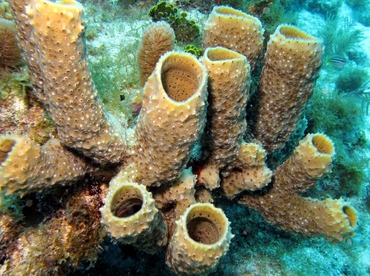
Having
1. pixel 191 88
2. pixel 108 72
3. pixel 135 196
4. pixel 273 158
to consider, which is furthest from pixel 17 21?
pixel 273 158

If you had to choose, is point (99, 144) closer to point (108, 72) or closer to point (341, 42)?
point (108, 72)

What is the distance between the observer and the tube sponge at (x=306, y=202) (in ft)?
8.43

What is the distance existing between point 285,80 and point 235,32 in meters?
0.66

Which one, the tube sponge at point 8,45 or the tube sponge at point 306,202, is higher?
the tube sponge at point 8,45

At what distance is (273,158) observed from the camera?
12.6 feet

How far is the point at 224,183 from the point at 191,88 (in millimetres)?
1460

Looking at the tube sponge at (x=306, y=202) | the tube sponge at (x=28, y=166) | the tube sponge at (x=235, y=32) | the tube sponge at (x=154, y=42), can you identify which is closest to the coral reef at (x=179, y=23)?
the tube sponge at (x=154, y=42)

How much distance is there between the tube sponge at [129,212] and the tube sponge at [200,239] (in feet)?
0.80

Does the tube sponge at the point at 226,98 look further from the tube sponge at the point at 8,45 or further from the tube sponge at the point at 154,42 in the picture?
the tube sponge at the point at 8,45

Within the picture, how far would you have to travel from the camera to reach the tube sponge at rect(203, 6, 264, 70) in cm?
237

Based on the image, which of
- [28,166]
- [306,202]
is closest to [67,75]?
[28,166]

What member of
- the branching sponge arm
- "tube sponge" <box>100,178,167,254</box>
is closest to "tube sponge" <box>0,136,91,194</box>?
the branching sponge arm

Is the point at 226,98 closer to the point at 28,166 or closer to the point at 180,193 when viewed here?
the point at 180,193

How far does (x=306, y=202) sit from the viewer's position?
2855mm
